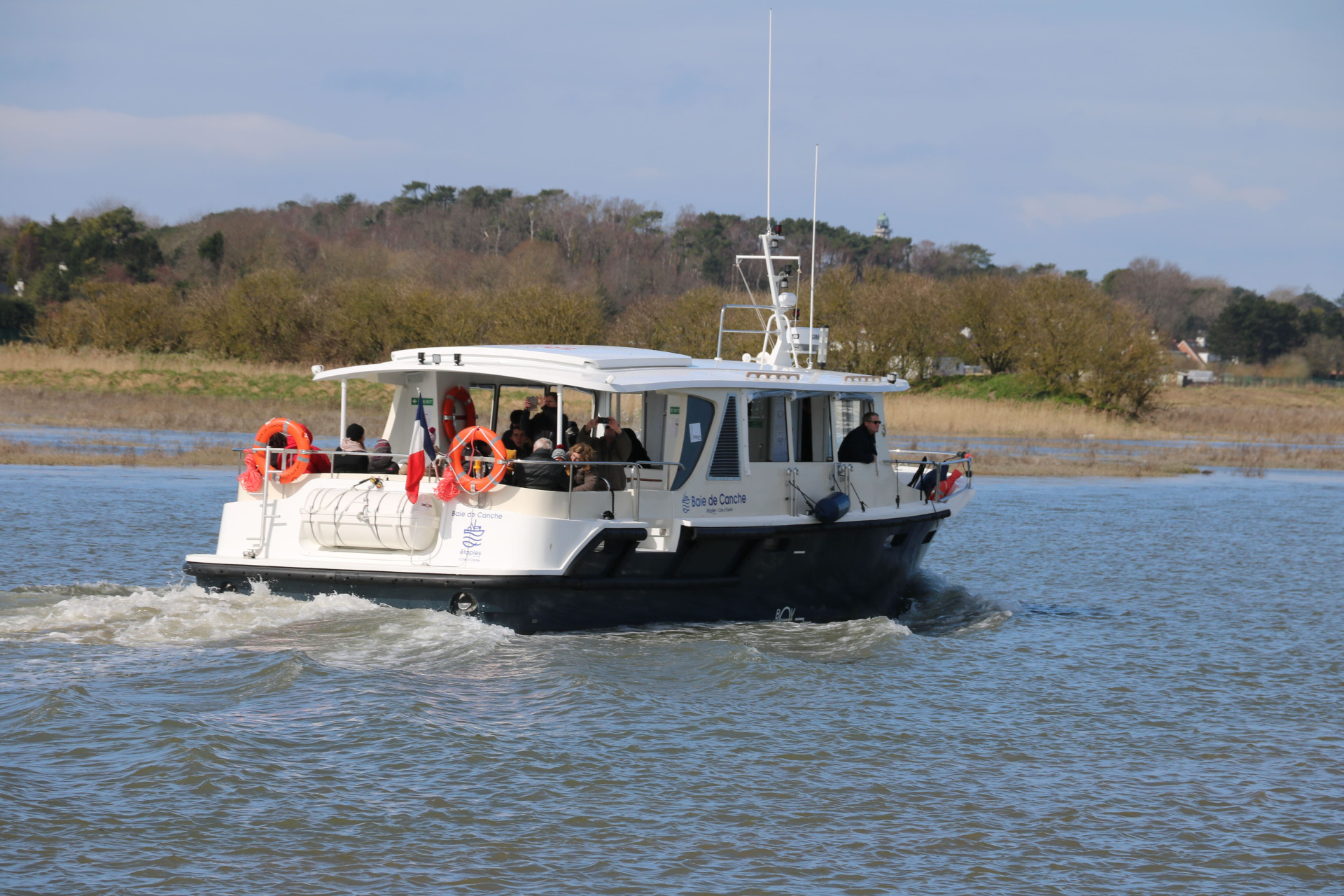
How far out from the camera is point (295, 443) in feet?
38.8

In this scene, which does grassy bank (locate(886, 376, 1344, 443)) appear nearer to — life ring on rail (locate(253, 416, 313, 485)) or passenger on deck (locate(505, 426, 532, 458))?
passenger on deck (locate(505, 426, 532, 458))

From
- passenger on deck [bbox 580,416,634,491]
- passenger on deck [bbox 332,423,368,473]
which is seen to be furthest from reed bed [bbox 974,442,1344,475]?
passenger on deck [bbox 332,423,368,473]

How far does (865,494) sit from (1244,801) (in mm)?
6087

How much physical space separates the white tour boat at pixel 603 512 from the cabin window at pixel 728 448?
2 cm

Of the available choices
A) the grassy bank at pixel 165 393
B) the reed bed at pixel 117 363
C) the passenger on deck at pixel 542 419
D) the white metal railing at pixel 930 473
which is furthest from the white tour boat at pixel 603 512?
the reed bed at pixel 117 363

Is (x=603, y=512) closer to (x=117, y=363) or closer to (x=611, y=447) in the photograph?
(x=611, y=447)

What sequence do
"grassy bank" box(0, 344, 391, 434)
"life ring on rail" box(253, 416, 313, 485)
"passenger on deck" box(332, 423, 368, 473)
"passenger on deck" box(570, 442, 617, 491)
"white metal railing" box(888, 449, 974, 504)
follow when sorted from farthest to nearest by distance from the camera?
"grassy bank" box(0, 344, 391, 434) → "white metal railing" box(888, 449, 974, 504) → "passenger on deck" box(332, 423, 368, 473) → "life ring on rail" box(253, 416, 313, 485) → "passenger on deck" box(570, 442, 617, 491)

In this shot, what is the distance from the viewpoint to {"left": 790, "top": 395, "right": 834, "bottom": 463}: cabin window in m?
13.4

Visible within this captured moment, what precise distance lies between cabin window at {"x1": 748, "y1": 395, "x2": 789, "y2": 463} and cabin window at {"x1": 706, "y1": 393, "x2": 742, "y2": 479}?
27 centimetres

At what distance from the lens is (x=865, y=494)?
45.1 feet

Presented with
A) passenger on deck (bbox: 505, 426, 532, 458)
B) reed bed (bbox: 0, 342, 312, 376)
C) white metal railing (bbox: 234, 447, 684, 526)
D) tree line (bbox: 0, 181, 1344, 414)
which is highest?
tree line (bbox: 0, 181, 1344, 414)

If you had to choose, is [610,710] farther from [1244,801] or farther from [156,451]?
[156,451]

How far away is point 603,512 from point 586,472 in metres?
0.38

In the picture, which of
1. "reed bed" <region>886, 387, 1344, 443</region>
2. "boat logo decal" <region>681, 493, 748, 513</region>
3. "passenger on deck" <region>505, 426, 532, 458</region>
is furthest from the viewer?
"reed bed" <region>886, 387, 1344, 443</region>
